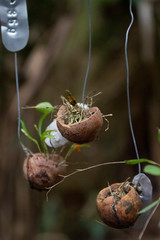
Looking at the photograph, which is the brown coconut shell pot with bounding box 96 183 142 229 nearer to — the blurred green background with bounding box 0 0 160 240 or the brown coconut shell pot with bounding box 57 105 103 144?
the brown coconut shell pot with bounding box 57 105 103 144

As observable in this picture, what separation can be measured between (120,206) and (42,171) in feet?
0.98

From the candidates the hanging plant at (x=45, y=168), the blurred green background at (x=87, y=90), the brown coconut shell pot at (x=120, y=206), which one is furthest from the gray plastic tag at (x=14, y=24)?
the blurred green background at (x=87, y=90)

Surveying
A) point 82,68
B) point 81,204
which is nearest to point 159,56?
point 82,68

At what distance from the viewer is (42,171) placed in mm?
1269

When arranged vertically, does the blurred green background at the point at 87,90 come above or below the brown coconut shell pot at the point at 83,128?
below

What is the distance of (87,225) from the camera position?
3.61 meters

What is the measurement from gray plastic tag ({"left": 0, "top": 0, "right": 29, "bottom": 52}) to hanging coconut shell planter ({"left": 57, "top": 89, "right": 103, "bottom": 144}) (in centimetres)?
29

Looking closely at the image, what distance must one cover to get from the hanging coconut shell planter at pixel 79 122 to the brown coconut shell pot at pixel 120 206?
0.59 ft

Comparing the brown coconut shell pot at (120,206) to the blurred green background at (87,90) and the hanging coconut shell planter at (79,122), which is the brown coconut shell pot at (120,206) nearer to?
the hanging coconut shell planter at (79,122)

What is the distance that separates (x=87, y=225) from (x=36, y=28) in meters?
1.82

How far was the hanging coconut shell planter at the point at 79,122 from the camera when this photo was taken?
1.14m

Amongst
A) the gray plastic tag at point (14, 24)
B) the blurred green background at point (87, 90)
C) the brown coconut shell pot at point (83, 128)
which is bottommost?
the blurred green background at point (87, 90)

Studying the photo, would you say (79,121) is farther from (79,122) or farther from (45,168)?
(45,168)

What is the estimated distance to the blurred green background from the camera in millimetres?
2799
